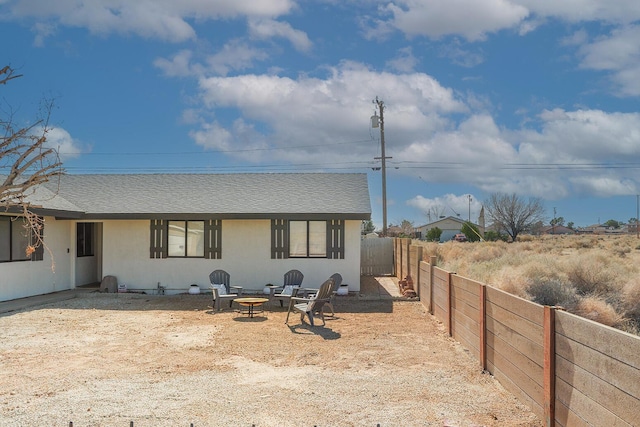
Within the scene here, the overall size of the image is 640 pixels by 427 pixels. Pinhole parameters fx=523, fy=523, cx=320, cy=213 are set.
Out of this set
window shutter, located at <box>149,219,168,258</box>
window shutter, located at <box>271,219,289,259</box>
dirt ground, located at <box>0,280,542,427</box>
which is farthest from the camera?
window shutter, located at <box>149,219,168,258</box>

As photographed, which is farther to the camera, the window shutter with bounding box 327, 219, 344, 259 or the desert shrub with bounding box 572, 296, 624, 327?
the window shutter with bounding box 327, 219, 344, 259

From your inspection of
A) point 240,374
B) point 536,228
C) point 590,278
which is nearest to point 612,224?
point 536,228

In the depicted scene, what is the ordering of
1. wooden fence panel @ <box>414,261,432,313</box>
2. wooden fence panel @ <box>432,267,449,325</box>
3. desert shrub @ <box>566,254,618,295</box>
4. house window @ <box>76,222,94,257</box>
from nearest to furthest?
wooden fence panel @ <box>432,267,449,325</box>
wooden fence panel @ <box>414,261,432,313</box>
desert shrub @ <box>566,254,618,295</box>
house window @ <box>76,222,94,257</box>

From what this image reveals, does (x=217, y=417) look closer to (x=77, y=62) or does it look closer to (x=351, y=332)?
(x=351, y=332)

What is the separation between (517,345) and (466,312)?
2.46 metres

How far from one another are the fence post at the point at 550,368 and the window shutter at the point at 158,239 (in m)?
12.7

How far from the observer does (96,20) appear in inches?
426

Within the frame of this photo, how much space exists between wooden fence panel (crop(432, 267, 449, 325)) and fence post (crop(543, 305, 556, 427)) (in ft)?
15.7

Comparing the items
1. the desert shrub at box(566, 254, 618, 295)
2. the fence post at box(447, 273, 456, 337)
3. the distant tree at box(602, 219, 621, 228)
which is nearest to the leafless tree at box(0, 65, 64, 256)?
the fence post at box(447, 273, 456, 337)

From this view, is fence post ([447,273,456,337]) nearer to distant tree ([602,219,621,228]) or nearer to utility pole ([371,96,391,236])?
utility pole ([371,96,391,236])

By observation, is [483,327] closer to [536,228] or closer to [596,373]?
[596,373]

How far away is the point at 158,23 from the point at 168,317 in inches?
266

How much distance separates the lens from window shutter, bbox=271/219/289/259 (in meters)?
15.4

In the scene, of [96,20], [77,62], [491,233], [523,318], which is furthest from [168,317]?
[491,233]
